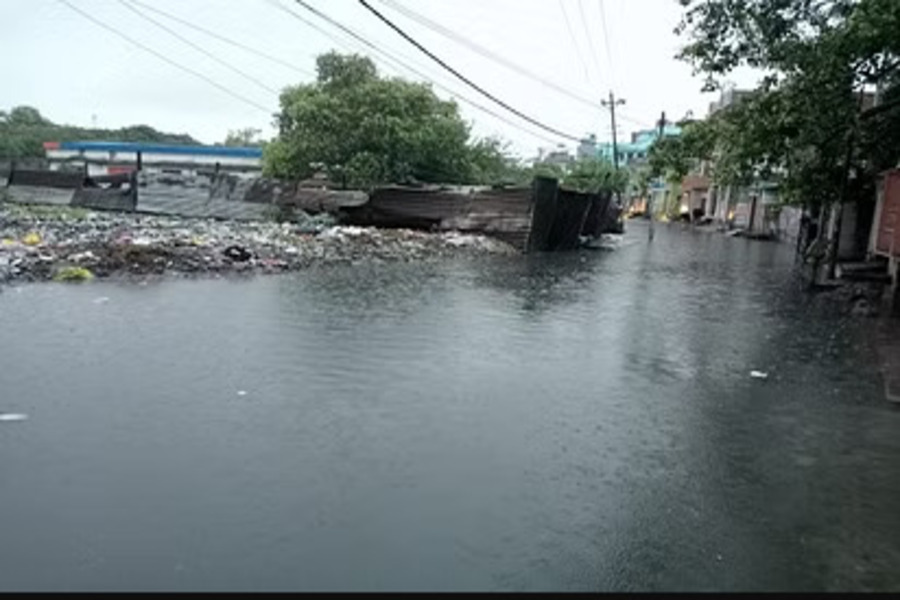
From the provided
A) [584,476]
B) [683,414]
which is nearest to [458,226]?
[683,414]

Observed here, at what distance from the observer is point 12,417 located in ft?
17.9

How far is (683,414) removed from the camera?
21.5ft

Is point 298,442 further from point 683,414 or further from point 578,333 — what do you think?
point 578,333

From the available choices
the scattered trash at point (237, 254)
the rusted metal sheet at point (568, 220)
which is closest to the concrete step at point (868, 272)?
the rusted metal sheet at point (568, 220)

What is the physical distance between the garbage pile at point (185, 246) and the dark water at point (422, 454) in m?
2.39

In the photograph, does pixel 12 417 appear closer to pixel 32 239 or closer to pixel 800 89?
pixel 32 239

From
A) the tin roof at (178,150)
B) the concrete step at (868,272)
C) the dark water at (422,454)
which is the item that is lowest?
the dark water at (422,454)

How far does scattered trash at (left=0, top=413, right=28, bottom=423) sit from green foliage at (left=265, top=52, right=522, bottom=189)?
2078cm

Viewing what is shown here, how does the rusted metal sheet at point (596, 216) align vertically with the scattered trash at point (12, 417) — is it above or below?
above

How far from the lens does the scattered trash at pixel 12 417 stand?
5.39 metres

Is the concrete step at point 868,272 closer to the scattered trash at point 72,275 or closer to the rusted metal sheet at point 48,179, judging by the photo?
the scattered trash at point 72,275

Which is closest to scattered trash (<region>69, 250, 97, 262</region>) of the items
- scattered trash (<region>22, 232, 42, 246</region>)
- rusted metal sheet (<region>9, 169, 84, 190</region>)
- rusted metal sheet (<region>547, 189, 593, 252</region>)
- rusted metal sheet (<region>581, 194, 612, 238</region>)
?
scattered trash (<region>22, 232, 42, 246</region>)

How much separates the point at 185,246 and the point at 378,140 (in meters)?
14.4

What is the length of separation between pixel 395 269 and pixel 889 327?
857cm
